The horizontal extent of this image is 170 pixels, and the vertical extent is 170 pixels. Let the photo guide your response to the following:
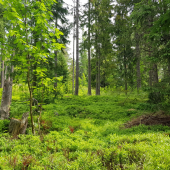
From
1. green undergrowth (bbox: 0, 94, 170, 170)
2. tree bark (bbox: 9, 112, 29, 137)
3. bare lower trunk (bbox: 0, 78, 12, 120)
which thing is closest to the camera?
green undergrowth (bbox: 0, 94, 170, 170)

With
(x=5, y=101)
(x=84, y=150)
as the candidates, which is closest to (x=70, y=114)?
(x=5, y=101)

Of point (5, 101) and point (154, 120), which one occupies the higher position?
point (5, 101)

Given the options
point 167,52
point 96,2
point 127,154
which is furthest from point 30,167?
point 96,2

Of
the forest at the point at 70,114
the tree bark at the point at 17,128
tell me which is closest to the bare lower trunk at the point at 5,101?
the forest at the point at 70,114

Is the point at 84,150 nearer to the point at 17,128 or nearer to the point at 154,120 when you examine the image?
the point at 17,128

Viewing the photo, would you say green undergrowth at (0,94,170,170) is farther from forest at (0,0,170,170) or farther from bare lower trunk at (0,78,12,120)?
bare lower trunk at (0,78,12,120)

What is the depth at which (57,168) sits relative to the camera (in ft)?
9.02

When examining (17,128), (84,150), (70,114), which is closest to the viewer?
(84,150)

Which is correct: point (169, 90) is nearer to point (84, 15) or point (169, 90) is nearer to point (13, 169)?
point (13, 169)

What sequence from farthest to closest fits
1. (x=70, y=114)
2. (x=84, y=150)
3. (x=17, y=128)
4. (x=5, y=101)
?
(x=70, y=114) → (x=5, y=101) → (x=17, y=128) → (x=84, y=150)

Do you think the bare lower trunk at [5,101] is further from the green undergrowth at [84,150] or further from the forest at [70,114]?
the green undergrowth at [84,150]

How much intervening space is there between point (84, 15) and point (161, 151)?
1585cm

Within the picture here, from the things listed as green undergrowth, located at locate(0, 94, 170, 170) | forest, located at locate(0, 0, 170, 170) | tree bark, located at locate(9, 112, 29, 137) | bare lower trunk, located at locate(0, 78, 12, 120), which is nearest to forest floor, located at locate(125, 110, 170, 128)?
forest, located at locate(0, 0, 170, 170)

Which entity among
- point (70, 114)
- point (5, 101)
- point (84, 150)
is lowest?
point (84, 150)
